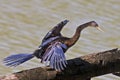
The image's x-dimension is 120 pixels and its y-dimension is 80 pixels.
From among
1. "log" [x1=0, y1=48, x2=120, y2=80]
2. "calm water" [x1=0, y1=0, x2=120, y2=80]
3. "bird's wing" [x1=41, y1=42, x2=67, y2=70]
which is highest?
"calm water" [x1=0, y1=0, x2=120, y2=80]

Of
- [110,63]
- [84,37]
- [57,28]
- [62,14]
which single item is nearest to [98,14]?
[62,14]

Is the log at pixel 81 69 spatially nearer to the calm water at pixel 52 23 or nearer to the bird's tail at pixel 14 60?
the bird's tail at pixel 14 60

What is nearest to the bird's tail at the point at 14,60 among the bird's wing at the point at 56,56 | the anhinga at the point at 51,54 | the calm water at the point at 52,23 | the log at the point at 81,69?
the anhinga at the point at 51,54

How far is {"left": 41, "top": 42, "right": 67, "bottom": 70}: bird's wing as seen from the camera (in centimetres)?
411

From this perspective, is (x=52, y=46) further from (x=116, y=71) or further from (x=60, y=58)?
(x=116, y=71)

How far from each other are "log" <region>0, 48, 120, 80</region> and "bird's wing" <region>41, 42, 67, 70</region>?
5cm

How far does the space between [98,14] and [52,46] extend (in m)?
3.82

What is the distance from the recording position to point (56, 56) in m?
4.26

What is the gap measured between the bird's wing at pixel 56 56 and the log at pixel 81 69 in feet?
0.15

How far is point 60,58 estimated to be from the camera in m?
4.22

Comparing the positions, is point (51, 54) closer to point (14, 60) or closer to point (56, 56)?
point (56, 56)

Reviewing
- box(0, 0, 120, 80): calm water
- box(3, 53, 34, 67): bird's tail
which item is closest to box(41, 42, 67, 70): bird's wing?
box(3, 53, 34, 67): bird's tail

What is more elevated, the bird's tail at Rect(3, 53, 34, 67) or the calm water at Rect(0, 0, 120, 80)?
the calm water at Rect(0, 0, 120, 80)

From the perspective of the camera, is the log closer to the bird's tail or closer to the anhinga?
the anhinga
